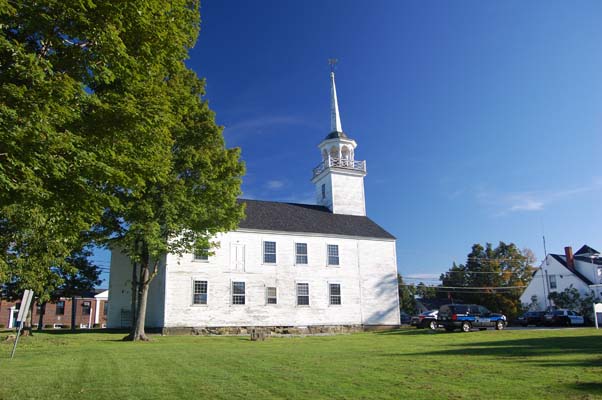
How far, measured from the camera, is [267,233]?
35812mm

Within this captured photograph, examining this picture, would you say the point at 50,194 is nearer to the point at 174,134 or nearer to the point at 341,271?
the point at 174,134

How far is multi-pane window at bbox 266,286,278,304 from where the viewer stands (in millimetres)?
34969

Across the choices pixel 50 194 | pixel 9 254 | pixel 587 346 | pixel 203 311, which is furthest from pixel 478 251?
pixel 50 194

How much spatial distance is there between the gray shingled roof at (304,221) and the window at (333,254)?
3.66 feet

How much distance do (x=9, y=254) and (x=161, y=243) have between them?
686 centimetres

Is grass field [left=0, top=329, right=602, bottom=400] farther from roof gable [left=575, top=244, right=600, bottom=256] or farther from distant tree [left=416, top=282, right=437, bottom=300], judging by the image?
distant tree [left=416, top=282, right=437, bottom=300]

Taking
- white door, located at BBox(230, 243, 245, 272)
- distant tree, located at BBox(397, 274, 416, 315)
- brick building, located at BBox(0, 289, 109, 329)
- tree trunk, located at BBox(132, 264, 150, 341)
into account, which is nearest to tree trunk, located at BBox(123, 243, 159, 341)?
tree trunk, located at BBox(132, 264, 150, 341)

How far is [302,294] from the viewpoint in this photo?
119 feet

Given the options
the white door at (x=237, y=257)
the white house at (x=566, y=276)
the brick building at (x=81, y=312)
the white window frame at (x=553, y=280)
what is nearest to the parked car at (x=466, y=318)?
the white door at (x=237, y=257)

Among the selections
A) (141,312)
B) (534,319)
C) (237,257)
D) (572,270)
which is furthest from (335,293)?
(572,270)

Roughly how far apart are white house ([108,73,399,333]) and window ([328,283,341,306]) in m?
0.08

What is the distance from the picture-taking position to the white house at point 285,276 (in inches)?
1282

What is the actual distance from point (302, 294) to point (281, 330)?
10.8 feet

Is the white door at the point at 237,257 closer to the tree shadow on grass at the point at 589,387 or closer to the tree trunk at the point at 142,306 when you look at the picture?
the tree trunk at the point at 142,306
